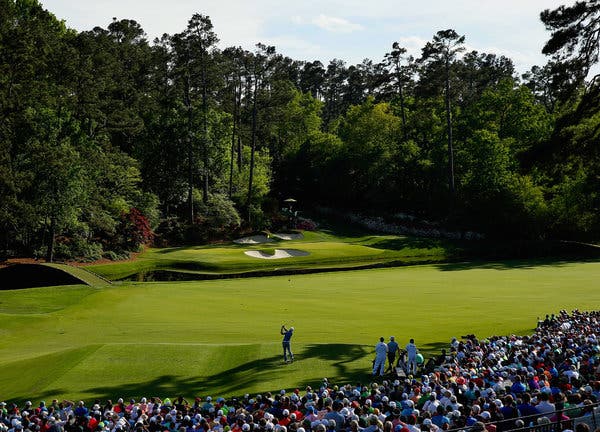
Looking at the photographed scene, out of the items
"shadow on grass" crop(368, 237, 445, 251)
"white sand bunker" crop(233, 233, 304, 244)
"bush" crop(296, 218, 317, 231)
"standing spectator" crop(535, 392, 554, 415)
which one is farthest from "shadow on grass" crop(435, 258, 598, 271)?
"standing spectator" crop(535, 392, 554, 415)

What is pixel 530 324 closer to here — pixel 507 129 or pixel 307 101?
pixel 507 129

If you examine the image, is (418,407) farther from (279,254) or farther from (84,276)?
(279,254)

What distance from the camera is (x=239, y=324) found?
32.6 metres

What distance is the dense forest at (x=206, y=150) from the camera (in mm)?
54031

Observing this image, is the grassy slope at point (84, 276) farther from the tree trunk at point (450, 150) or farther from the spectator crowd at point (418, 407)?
the tree trunk at point (450, 150)

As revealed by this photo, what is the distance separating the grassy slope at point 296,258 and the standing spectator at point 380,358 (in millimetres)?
34487

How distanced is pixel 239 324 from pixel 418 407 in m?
17.4

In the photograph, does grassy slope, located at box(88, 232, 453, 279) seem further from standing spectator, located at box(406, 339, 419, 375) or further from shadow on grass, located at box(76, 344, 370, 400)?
standing spectator, located at box(406, 339, 419, 375)

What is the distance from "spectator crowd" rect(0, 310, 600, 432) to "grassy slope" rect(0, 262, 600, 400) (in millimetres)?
2532

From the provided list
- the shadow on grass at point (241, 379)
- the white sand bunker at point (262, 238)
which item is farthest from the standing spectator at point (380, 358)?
the white sand bunker at point (262, 238)

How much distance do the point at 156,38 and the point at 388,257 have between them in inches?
2040

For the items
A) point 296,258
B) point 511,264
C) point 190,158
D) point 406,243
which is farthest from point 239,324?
point 190,158

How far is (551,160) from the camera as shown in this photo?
98.8ft

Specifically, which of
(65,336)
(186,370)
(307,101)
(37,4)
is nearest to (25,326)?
(65,336)
